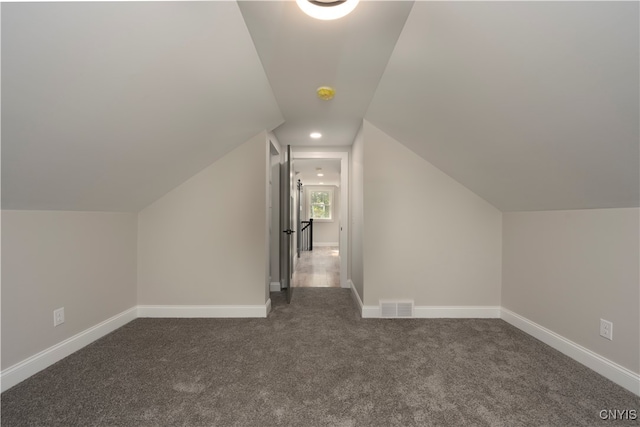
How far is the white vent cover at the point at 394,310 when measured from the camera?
3.11 m

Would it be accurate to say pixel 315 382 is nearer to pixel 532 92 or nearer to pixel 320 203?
pixel 532 92

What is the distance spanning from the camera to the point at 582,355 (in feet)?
6.97

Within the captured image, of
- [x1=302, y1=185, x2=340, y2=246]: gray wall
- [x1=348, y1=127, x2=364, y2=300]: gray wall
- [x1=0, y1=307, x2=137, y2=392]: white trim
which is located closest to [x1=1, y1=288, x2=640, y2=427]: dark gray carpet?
[x1=0, y1=307, x2=137, y2=392]: white trim

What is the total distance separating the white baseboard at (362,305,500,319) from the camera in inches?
123

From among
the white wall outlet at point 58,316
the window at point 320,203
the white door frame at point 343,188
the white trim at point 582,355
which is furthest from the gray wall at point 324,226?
the white wall outlet at point 58,316

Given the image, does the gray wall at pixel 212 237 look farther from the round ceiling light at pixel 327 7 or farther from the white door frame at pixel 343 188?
the round ceiling light at pixel 327 7

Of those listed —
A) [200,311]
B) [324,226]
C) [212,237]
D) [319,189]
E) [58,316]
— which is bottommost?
[200,311]

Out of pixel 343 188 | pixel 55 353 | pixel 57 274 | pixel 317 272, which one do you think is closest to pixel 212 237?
pixel 57 274

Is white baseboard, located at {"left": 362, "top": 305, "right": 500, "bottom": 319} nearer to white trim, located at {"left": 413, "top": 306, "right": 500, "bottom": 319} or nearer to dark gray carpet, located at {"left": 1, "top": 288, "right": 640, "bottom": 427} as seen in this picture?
white trim, located at {"left": 413, "top": 306, "right": 500, "bottom": 319}

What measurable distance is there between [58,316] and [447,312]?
11.5ft

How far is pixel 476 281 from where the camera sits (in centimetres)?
314

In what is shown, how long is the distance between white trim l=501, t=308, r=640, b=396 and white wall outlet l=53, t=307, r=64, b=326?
3901 mm

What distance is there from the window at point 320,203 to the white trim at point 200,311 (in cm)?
742

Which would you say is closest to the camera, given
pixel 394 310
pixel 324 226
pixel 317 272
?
pixel 394 310
